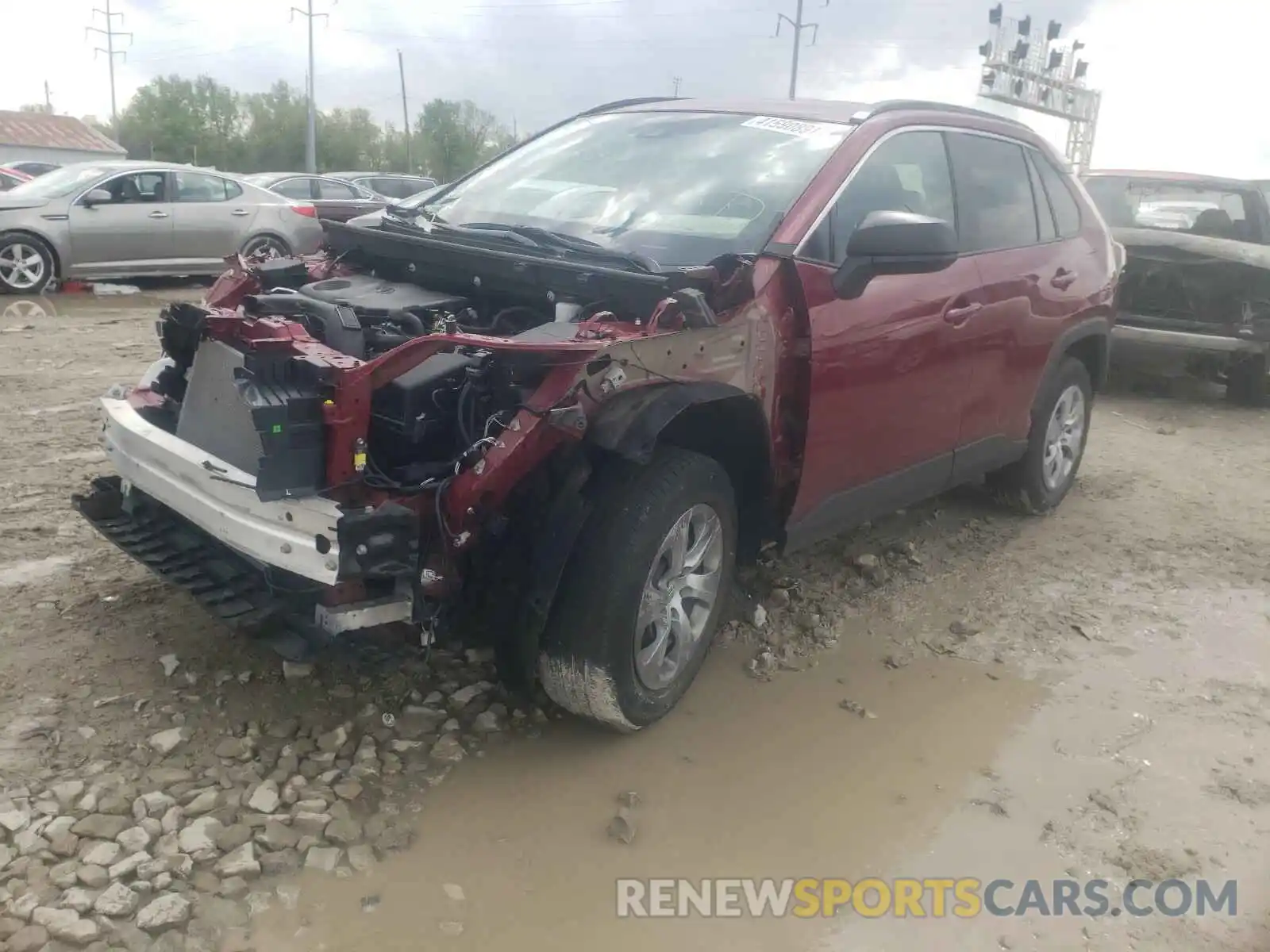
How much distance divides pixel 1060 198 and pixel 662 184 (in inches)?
96.2

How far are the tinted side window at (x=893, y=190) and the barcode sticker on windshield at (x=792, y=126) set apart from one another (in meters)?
0.21

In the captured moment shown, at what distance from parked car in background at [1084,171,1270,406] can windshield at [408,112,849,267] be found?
4.92 meters

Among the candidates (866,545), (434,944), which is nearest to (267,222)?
(866,545)

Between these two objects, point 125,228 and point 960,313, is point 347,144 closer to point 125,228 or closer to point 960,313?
point 125,228

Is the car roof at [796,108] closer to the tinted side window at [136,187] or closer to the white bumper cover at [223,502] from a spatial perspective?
the white bumper cover at [223,502]

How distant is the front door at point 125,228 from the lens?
11.3 meters

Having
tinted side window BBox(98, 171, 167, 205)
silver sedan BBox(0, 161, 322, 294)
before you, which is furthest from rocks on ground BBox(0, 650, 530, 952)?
tinted side window BBox(98, 171, 167, 205)

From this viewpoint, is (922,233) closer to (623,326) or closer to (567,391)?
(623,326)

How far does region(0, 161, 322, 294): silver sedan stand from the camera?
10969 mm

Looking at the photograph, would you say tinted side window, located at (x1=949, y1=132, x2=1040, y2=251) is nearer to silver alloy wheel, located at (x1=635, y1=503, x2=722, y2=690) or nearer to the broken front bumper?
silver alloy wheel, located at (x1=635, y1=503, x2=722, y2=690)

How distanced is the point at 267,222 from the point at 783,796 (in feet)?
38.6

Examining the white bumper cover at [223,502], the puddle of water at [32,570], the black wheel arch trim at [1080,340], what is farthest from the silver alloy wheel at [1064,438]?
the puddle of water at [32,570]

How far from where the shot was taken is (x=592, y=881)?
2619 millimetres

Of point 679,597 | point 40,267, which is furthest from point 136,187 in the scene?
point 679,597
